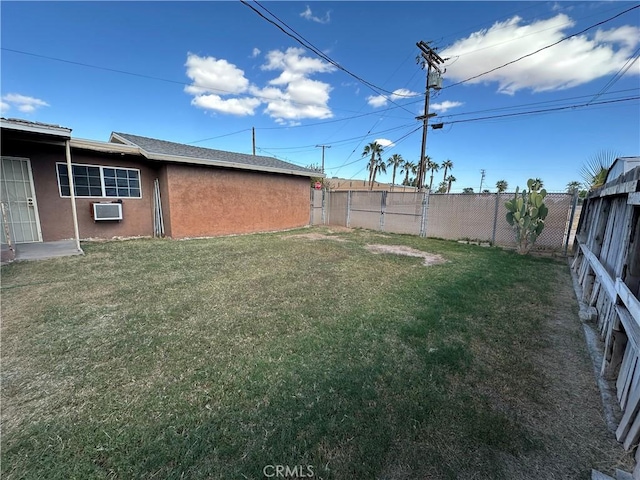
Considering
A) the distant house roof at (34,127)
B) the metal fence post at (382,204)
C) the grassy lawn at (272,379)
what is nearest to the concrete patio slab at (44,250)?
the grassy lawn at (272,379)

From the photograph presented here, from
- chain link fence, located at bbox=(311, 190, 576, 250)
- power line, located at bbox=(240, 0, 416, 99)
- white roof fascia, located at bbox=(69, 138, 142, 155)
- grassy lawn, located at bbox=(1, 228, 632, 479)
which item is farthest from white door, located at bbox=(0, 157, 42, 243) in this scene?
chain link fence, located at bbox=(311, 190, 576, 250)

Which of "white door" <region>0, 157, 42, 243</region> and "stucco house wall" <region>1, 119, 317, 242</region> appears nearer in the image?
"white door" <region>0, 157, 42, 243</region>

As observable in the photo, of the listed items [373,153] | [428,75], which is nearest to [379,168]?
[373,153]

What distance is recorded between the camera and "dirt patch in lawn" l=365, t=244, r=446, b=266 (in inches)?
253

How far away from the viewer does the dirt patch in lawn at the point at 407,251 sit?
6.42 metres

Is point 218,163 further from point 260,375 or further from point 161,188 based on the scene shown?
point 260,375

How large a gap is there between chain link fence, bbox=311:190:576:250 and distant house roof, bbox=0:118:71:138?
31.2 ft

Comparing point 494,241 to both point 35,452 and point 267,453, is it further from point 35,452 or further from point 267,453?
point 35,452

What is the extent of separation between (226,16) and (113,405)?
9921 millimetres

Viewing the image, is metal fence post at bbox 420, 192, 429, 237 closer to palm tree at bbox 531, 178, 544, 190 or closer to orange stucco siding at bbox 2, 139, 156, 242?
palm tree at bbox 531, 178, 544, 190

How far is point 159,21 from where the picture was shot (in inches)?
304

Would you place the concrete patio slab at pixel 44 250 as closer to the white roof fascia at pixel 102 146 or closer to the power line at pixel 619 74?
the white roof fascia at pixel 102 146

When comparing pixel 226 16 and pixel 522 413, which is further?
pixel 226 16

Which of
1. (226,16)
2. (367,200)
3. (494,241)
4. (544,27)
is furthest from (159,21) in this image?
(494,241)
